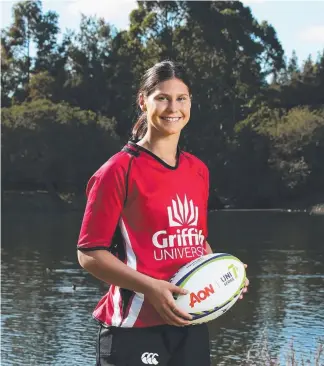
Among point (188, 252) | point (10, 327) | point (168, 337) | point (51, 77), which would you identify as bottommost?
point (10, 327)

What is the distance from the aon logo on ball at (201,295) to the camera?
444 centimetres

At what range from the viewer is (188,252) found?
4512mm

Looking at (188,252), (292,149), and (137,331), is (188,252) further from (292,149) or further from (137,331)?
(292,149)

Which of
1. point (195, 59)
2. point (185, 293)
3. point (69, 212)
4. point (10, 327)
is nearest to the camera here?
point (185, 293)

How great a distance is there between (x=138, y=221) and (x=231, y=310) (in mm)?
38083

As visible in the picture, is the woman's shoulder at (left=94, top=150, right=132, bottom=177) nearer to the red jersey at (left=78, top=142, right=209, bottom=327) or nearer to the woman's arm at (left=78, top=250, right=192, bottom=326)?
the red jersey at (left=78, top=142, right=209, bottom=327)

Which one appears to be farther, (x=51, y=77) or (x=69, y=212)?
(x=51, y=77)

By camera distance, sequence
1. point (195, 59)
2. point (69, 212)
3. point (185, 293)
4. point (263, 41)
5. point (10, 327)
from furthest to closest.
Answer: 1. point (263, 41)
2. point (195, 59)
3. point (69, 212)
4. point (10, 327)
5. point (185, 293)


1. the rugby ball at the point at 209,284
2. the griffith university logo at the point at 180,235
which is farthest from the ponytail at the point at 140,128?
the rugby ball at the point at 209,284

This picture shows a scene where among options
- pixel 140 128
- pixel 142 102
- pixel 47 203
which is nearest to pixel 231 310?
pixel 140 128

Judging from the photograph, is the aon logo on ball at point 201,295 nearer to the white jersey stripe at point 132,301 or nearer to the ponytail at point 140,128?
the white jersey stripe at point 132,301

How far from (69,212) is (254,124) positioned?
2017cm

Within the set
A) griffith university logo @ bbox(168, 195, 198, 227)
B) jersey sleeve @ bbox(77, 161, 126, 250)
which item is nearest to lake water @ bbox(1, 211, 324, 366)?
griffith university logo @ bbox(168, 195, 198, 227)

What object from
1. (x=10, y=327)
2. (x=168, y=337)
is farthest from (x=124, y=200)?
(x=10, y=327)
